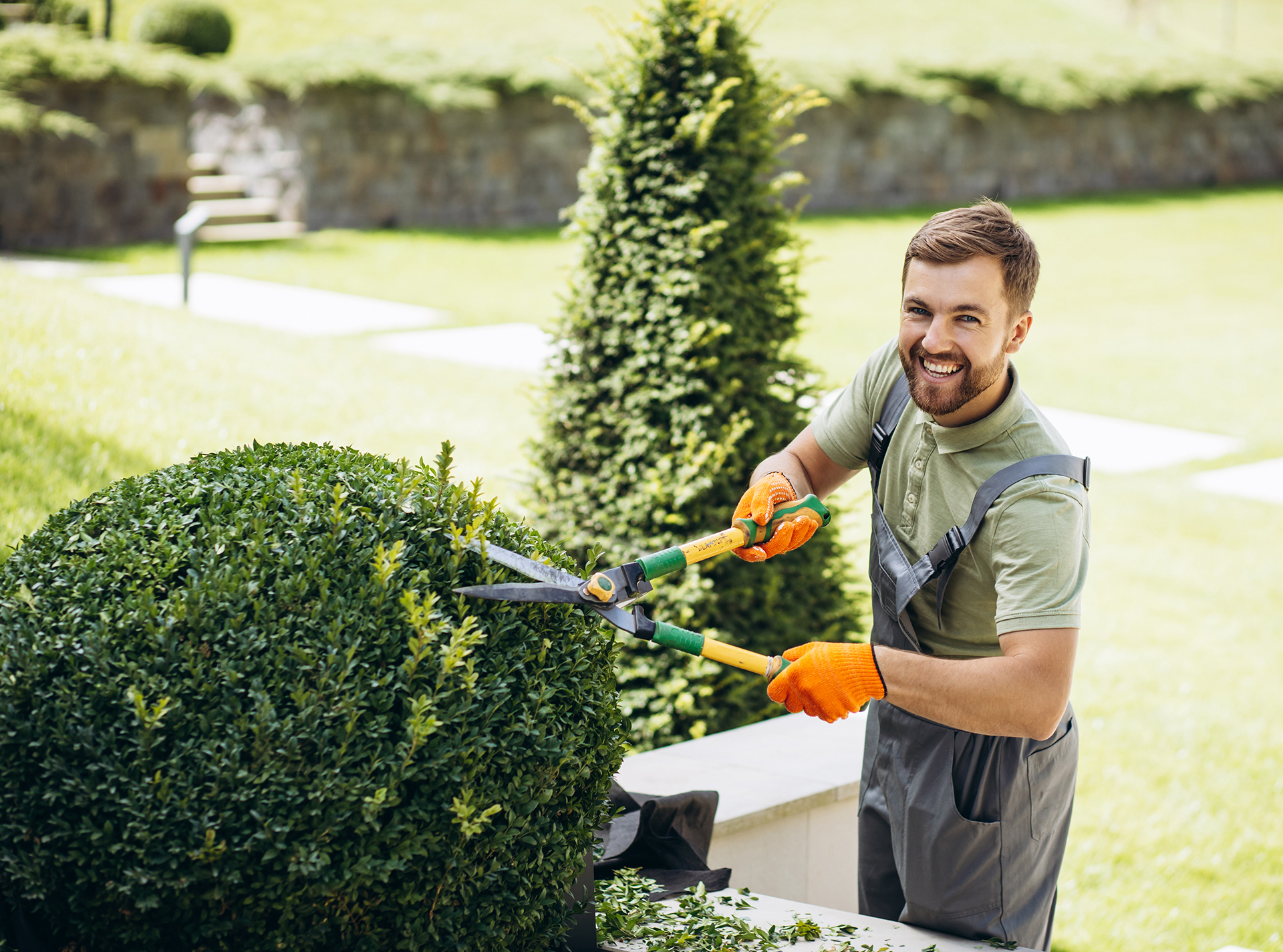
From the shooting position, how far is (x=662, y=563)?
8.95ft

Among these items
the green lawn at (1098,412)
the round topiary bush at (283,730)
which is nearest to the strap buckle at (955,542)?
the round topiary bush at (283,730)

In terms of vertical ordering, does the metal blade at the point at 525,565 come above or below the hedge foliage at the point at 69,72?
below

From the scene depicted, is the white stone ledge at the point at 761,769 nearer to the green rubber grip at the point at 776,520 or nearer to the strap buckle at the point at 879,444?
the green rubber grip at the point at 776,520

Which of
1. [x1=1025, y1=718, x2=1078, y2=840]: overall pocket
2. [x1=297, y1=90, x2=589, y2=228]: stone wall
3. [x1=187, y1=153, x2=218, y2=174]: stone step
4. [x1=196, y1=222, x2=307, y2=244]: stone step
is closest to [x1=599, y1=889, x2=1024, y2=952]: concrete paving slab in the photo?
[x1=1025, y1=718, x2=1078, y2=840]: overall pocket

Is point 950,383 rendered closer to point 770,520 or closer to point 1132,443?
point 770,520

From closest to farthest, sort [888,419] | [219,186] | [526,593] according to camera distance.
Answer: [526,593]
[888,419]
[219,186]

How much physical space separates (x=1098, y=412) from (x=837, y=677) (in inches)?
392

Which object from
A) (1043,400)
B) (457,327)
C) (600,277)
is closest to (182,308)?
(457,327)

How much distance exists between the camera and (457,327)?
12195 millimetres

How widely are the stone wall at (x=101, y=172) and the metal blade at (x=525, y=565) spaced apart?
1326cm

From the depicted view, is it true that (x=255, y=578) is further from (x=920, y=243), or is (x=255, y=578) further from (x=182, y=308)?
(x=182, y=308)

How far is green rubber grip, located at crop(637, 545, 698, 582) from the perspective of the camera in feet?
8.86

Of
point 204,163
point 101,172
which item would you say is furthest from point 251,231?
point 101,172

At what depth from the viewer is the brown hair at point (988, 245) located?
8.81 feet
